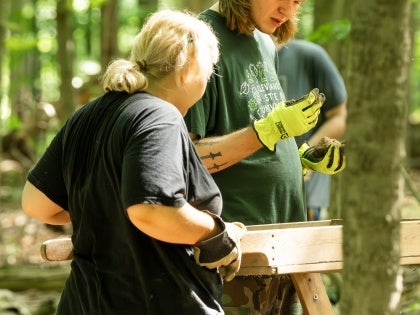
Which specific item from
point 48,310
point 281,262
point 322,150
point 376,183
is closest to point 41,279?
point 48,310

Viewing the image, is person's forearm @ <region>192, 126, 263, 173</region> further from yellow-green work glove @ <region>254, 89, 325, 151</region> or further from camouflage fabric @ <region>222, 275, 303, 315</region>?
camouflage fabric @ <region>222, 275, 303, 315</region>

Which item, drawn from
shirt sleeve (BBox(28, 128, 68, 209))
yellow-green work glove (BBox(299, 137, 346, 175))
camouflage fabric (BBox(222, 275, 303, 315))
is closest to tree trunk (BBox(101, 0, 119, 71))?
yellow-green work glove (BBox(299, 137, 346, 175))

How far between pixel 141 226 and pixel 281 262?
1.90 feet

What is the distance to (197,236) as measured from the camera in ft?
8.18

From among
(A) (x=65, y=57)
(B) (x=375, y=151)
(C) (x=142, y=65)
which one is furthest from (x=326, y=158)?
(A) (x=65, y=57)

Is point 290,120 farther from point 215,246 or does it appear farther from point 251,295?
point 215,246

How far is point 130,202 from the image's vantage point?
238cm

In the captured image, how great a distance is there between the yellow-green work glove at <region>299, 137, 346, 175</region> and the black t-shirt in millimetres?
977

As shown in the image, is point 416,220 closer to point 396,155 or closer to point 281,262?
point 281,262

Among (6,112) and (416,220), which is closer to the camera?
(416,220)

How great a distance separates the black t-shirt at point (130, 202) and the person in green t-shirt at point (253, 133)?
62 cm

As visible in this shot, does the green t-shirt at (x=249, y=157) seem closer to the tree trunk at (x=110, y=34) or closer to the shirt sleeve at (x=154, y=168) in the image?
the shirt sleeve at (x=154, y=168)

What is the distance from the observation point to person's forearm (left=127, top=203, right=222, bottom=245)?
7.79ft

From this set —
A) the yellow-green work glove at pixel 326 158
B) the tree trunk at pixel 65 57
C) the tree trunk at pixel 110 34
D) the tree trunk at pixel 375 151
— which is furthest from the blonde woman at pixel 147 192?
the tree trunk at pixel 110 34
